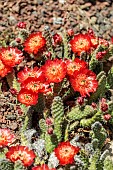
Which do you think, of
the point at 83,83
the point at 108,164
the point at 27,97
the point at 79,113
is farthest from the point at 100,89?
the point at 108,164

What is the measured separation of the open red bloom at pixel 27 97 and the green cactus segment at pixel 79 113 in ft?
1.04

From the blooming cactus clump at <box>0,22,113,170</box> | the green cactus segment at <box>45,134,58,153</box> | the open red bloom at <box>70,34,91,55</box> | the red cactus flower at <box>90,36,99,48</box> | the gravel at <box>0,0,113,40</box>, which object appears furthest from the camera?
the gravel at <box>0,0,113,40</box>

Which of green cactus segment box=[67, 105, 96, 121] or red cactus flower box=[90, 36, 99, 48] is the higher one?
red cactus flower box=[90, 36, 99, 48]

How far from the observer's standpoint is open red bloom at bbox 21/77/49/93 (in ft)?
12.9

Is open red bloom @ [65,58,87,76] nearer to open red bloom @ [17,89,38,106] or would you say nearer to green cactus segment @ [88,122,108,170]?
open red bloom @ [17,89,38,106]

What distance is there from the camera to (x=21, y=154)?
3.69m

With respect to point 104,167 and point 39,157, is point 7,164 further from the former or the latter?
point 104,167

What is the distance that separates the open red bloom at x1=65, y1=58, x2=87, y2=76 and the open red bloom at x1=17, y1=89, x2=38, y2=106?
0.37m

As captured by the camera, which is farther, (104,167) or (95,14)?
(95,14)

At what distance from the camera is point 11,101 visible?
4.25m

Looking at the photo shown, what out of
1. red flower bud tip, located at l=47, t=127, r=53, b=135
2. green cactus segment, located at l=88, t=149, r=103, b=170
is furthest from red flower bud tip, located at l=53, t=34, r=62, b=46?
green cactus segment, located at l=88, t=149, r=103, b=170

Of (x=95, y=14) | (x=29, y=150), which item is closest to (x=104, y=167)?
(x=29, y=150)

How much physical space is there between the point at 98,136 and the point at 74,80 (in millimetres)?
471

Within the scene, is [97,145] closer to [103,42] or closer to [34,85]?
[34,85]
